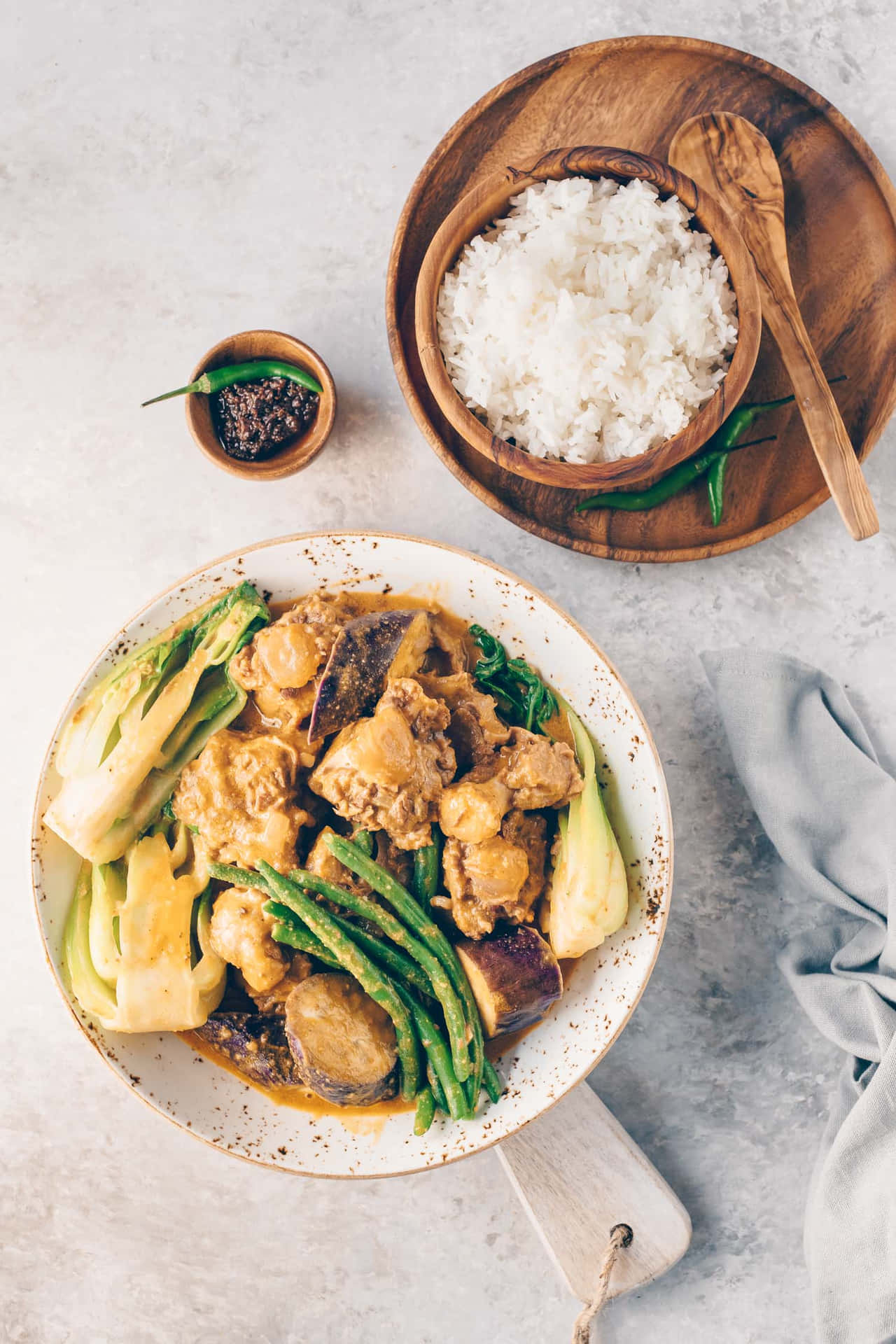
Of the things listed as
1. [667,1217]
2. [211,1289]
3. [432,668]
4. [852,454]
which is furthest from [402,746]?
[211,1289]

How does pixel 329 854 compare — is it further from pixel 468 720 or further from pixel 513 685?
pixel 513 685

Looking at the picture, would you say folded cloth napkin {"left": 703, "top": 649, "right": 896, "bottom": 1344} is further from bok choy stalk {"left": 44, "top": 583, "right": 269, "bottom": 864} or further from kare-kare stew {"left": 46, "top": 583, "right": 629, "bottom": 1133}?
bok choy stalk {"left": 44, "top": 583, "right": 269, "bottom": 864}

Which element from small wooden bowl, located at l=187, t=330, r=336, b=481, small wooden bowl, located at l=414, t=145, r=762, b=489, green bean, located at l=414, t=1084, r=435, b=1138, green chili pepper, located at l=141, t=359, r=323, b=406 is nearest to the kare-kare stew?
green bean, located at l=414, t=1084, r=435, b=1138

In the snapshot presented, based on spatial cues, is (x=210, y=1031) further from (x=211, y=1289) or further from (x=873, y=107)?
(x=873, y=107)

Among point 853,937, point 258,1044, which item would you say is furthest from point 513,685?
point 853,937

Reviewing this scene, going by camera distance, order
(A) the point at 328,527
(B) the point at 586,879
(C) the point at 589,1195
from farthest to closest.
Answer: (A) the point at 328,527 → (C) the point at 589,1195 → (B) the point at 586,879
